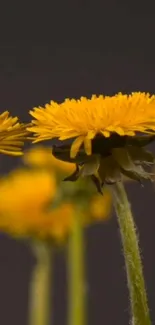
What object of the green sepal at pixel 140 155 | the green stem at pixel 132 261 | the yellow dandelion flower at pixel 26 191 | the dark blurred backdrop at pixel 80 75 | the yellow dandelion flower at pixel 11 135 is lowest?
the green stem at pixel 132 261

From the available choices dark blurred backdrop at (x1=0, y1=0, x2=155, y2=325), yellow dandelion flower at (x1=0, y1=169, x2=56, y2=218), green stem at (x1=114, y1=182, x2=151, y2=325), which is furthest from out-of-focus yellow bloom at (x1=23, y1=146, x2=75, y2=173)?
dark blurred backdrop at (x1=0, y1=0, x2=155, y2=325)

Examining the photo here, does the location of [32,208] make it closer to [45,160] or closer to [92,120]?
[45,160]

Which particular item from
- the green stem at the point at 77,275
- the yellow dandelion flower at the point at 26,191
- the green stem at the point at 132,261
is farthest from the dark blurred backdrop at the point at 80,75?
the green stem at the point at 132,261

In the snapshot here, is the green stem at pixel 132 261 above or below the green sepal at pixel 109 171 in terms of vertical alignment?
below

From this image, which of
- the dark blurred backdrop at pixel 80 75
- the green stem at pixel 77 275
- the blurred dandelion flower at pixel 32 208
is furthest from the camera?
the dark blurred backdrop at pixel 80 75

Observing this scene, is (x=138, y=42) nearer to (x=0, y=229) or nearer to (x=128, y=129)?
(x=0, y=229)

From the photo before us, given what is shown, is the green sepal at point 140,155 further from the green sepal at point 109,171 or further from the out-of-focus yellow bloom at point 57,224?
the out-of-focus yellow bloom at point 57,224

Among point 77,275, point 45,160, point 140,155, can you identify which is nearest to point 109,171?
point 140,155
